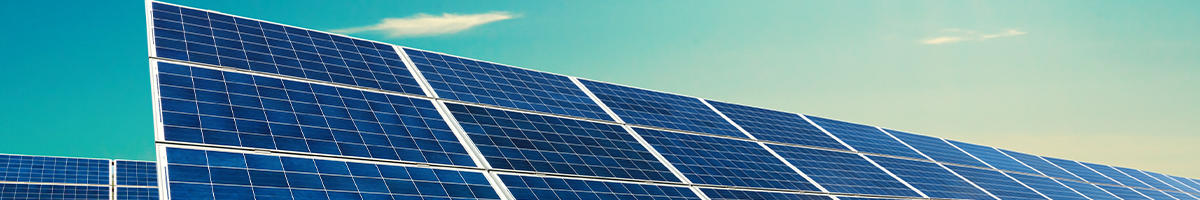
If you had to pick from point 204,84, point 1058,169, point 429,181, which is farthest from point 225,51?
point 1058,169

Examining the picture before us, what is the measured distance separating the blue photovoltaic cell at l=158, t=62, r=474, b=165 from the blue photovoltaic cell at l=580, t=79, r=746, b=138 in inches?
333

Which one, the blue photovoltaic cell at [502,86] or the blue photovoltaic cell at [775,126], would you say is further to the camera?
the blue photovoltaic cell at [775,126]

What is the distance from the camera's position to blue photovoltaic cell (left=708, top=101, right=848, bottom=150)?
3108cm

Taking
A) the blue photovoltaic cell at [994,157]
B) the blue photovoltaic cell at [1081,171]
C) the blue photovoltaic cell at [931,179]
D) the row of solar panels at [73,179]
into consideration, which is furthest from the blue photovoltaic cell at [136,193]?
the blue photovoltaic cell at [1081,171]

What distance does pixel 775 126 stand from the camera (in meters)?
32.9

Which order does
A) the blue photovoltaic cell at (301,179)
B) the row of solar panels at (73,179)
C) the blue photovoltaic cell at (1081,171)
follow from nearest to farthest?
the blue photovoltaic cell at (301,179) < the row of solar panels at (73,179) < the blue photovoltaic cell at (1081,171)

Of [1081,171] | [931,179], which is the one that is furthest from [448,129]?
[1081,171]

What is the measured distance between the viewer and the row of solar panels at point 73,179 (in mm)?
30266

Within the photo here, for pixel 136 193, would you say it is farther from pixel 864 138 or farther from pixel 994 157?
pixel 994 157

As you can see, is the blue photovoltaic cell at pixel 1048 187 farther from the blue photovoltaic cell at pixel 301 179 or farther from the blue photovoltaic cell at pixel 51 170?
the blue photovoltaic cell at pixel 51 170

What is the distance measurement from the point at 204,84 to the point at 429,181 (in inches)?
209

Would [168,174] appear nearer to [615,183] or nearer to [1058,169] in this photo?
[615,183]

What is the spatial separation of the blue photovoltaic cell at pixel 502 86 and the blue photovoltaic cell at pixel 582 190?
473cm

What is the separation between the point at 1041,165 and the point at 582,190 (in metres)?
33.8
